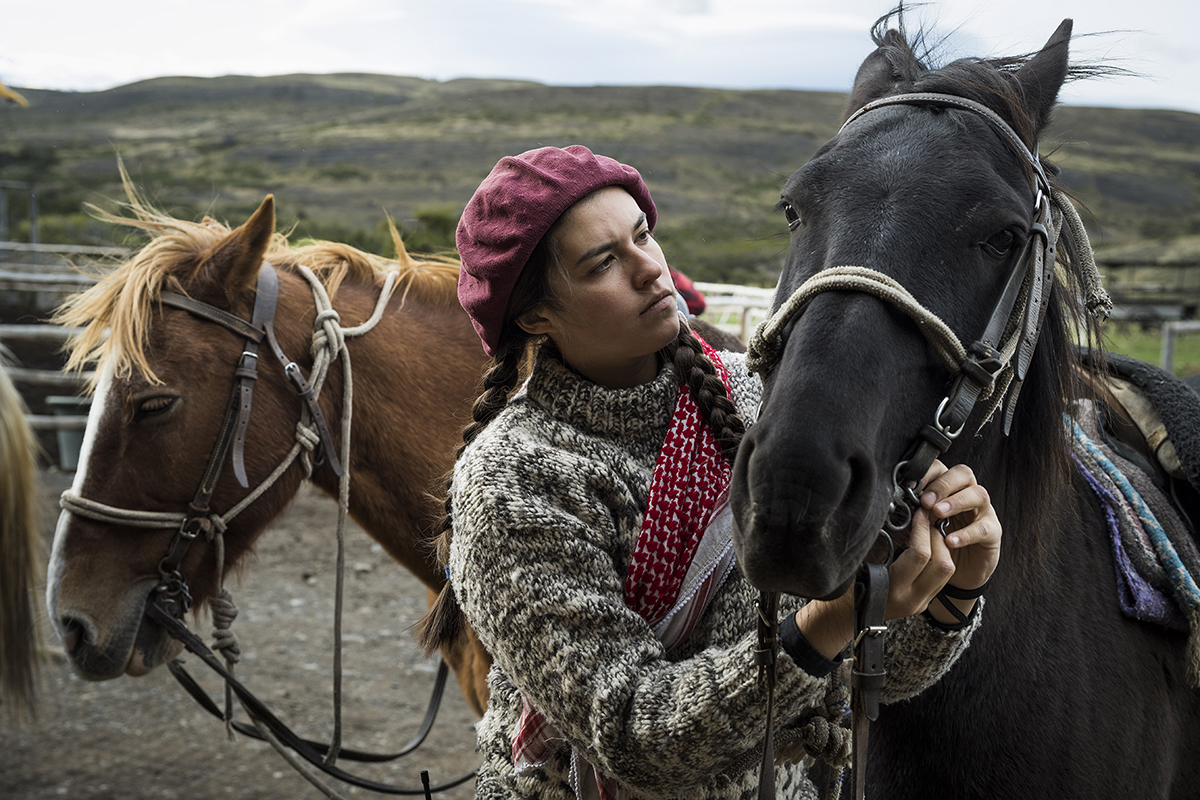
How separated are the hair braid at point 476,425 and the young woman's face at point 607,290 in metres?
0.14

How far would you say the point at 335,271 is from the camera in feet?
8.74

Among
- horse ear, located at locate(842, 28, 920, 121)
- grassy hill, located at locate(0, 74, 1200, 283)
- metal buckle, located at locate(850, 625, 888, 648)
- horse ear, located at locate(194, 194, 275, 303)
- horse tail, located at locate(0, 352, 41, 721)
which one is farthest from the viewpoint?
grassy hill, located at locate(0, 74, 1200, 283)

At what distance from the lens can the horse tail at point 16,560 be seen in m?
3.60

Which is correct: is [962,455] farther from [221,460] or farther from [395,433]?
[221,460]

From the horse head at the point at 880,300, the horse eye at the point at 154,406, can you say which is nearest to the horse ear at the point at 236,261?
the horse eye at the point at 154,406

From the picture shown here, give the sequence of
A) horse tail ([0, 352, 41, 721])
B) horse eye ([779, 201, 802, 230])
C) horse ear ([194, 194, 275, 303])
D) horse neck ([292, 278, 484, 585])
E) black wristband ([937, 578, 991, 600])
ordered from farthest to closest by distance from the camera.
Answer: horse tail ([0, 352, 41, 721]) < horse neck ([292, 278, 484, 585]) < horse ear ([194, 194, 275, 303]) < horse eye ([779, 201, 802, 230]) < black wristband ([937, 578, 991, 600])

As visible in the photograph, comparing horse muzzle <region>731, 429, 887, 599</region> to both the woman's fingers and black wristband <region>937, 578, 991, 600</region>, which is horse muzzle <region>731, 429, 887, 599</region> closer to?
the woman's fingers

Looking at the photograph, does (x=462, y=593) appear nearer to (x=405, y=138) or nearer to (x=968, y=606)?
(x=968, y=606)

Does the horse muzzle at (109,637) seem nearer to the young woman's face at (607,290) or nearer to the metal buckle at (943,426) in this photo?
the young woman's face at (607,290)

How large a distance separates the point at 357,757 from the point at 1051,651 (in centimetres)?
240

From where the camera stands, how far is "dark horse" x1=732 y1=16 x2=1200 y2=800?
2.96 ft

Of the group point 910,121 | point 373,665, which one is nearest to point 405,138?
point 373,665

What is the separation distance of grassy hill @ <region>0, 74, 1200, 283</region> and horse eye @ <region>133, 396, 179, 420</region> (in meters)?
16.7

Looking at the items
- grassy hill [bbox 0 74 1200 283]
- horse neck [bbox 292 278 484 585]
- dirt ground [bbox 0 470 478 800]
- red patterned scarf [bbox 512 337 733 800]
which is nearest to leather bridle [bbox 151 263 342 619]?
horse neck [bbox 292 278 484 585]
